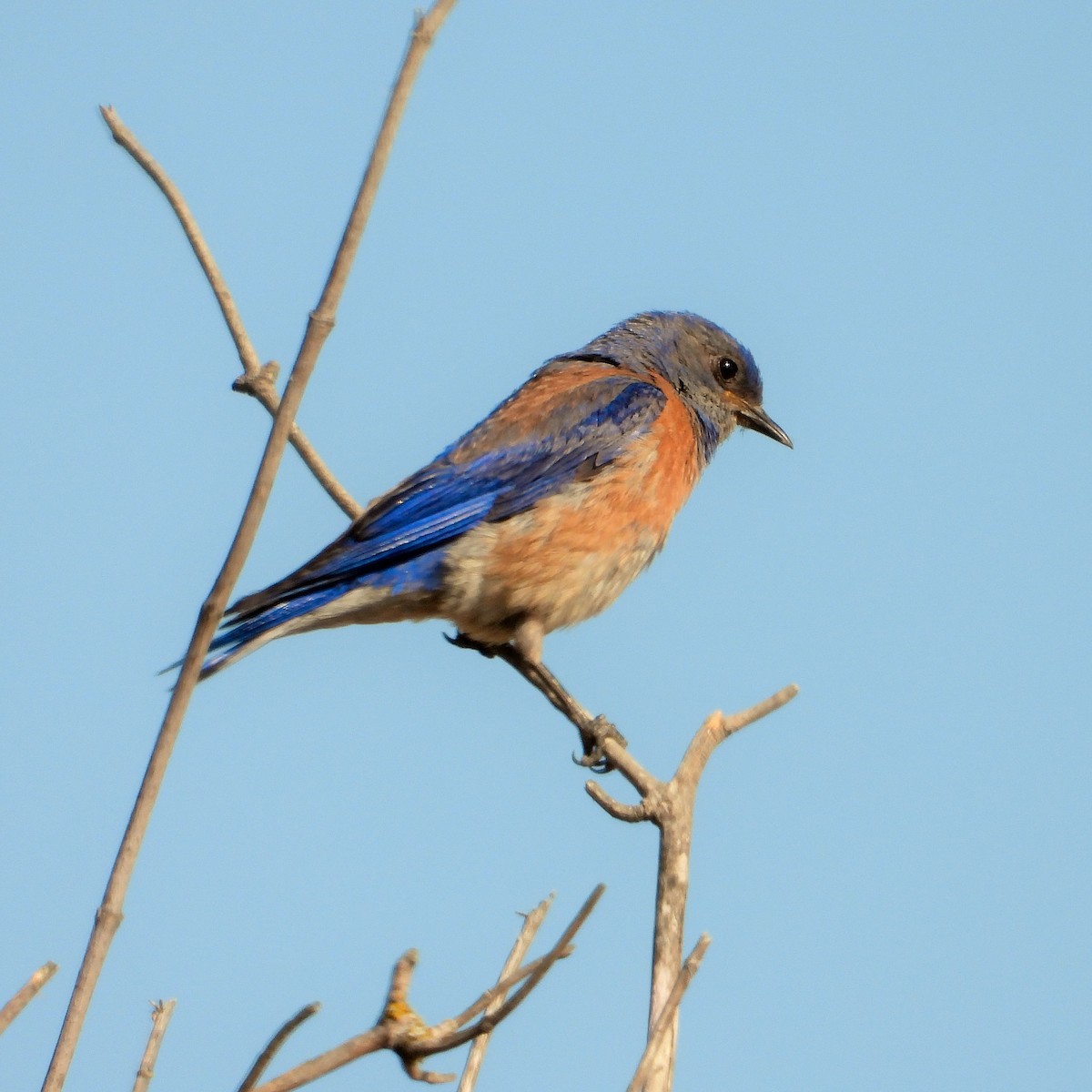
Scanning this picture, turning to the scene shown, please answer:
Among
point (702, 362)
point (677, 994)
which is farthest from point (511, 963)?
point (702, 362)

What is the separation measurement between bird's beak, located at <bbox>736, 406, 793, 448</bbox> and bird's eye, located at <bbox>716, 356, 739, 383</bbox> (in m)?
0.18

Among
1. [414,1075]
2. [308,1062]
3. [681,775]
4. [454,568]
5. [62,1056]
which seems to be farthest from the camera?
[454,568]

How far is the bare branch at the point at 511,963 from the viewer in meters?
3.43

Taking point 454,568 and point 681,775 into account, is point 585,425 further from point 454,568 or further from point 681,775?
point 681,775

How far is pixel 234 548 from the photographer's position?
A: 2.47m

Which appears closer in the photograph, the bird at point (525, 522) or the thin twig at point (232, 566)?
the thin twig at point (232, 566)

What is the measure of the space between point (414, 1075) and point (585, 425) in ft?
14.1

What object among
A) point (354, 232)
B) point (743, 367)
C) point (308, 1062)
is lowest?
point (308, 1062)

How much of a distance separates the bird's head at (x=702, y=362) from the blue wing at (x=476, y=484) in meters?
0.46

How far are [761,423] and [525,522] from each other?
6.22 feet

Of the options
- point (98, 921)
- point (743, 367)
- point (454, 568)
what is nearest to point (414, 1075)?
point (98, 921)

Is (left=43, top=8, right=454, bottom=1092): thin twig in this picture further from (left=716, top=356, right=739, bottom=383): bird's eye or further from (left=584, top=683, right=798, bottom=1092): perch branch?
(left=716, top=356, right=739, bottom=383): bird's eye

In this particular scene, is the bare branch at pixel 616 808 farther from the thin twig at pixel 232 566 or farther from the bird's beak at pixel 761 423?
the bird's beak at pixel 761 423

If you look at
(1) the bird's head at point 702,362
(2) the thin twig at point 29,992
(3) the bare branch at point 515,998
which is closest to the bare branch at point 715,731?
(3) the bare branch at point 515,998
